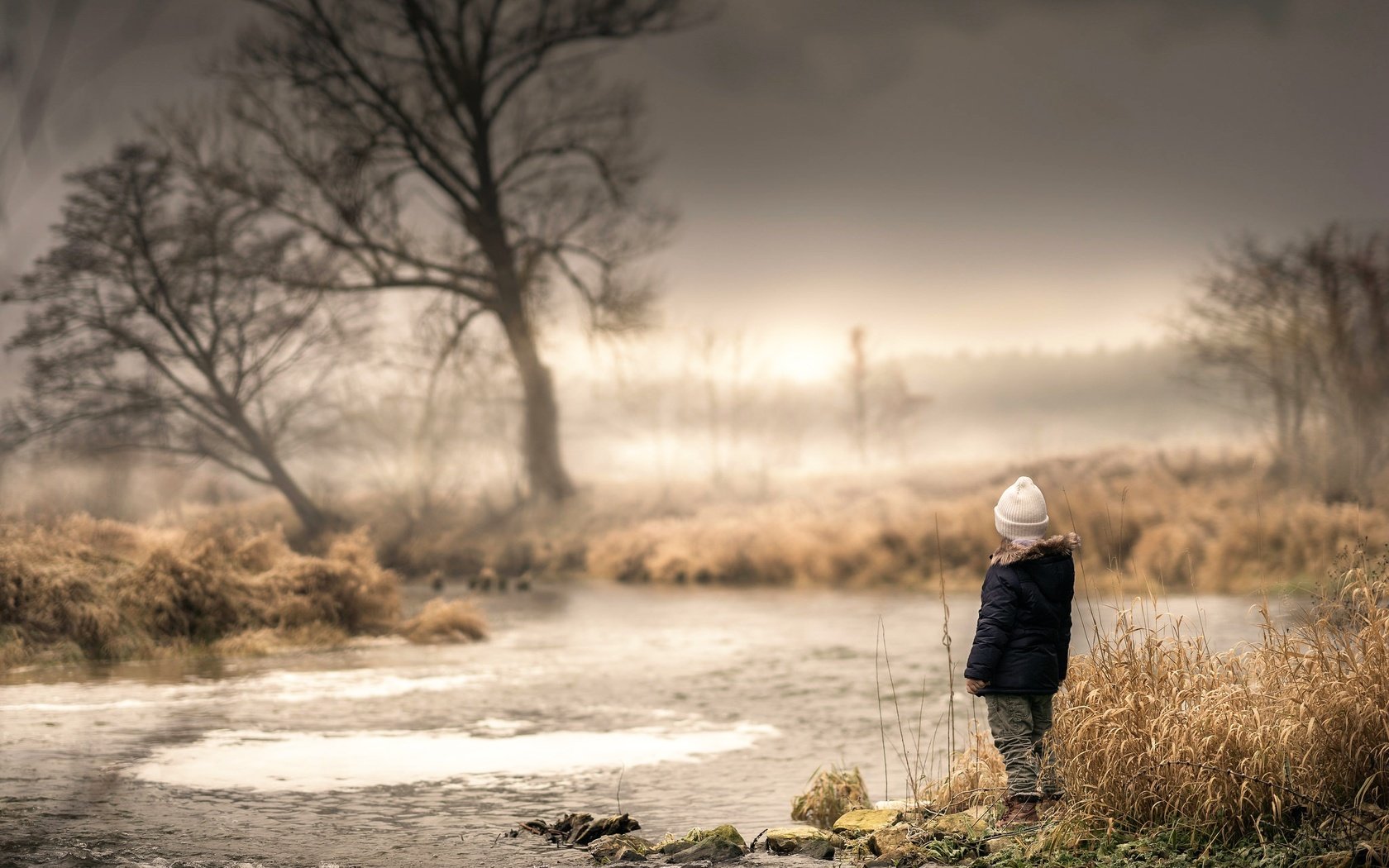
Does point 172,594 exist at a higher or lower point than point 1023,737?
higher

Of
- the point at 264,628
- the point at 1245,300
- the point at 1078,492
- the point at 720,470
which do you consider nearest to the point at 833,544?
the point at 1078,492

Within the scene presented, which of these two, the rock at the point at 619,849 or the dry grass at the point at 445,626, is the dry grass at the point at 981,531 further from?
the rock at the point at 619,849

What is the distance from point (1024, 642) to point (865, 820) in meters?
A: 1.30

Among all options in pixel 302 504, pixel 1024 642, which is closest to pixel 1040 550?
pixel 1024 642

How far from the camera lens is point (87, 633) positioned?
1410 centimetres

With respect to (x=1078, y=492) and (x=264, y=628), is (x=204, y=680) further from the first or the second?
(x=1078, y=492)

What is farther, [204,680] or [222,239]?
[222,239]

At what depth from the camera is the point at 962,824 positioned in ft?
20.6

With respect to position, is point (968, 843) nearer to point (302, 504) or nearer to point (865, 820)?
point (865, 820)

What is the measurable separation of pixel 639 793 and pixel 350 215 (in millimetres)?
22355

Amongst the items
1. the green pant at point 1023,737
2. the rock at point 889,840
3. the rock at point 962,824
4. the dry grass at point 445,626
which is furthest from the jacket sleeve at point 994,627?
the dry grass at point 445,626

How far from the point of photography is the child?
6078mm

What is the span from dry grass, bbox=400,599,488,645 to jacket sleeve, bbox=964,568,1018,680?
11457 millimetres

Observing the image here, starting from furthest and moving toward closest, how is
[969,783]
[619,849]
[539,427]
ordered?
1. [539,427]
2. [969,783]
3. [619,849]
